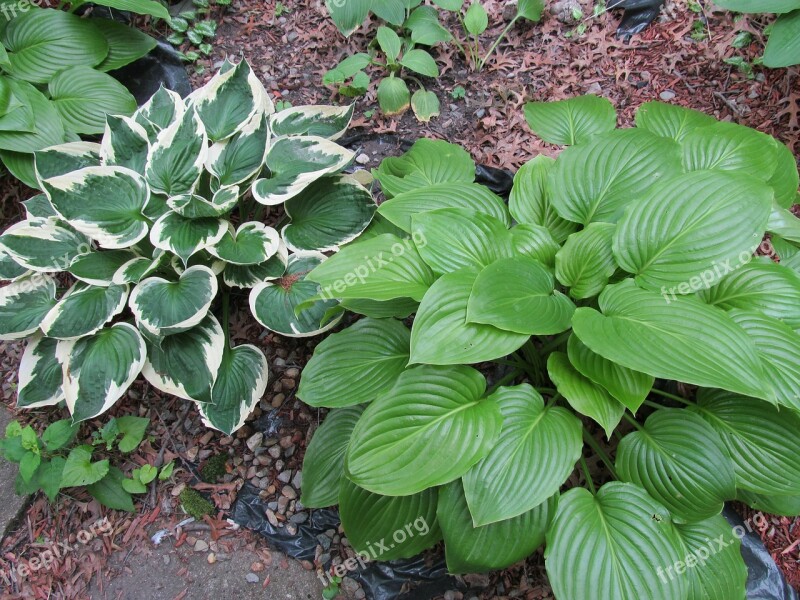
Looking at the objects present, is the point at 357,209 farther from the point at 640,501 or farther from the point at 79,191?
the point at 640,501

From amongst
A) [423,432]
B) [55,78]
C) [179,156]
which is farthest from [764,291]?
[55,78]

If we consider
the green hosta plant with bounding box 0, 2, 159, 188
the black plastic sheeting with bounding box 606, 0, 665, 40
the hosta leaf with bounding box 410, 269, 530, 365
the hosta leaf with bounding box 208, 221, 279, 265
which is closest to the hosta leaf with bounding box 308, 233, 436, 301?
the hosta leaf with bounding box 410, 269, 530, 365

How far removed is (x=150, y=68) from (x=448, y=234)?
222 cm

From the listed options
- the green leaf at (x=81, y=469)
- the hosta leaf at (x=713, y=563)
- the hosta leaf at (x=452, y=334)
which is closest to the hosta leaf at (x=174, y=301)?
the green leaf at (x=81, y=469)

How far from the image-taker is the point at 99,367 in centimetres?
210

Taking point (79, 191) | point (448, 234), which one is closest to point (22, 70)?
point (79, 191)

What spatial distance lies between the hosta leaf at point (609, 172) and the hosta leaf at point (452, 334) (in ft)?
1.99

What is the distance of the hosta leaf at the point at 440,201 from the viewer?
1956 mm

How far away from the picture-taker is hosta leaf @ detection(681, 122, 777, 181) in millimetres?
1978

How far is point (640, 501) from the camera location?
1.59m

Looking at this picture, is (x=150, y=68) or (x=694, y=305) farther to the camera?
(x=150, y=68)

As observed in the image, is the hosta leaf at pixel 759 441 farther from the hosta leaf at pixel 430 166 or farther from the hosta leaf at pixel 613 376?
the hosta leaf at pixel 430 166

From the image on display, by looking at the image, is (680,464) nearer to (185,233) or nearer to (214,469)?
(214,469)

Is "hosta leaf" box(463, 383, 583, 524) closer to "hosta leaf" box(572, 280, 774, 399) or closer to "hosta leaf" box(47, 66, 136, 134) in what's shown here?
"hosta leaf" box(572, 280, 774, 399)
